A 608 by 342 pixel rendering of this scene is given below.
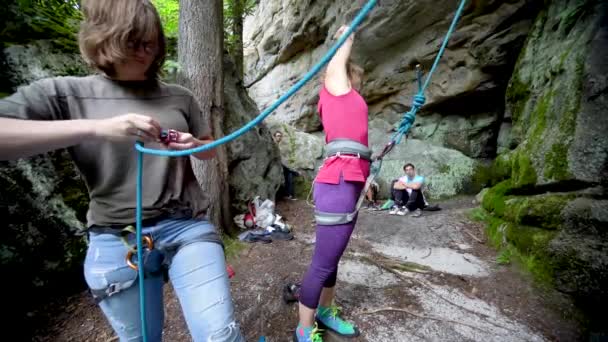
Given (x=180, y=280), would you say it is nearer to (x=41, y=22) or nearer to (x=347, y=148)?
(x=347, y=148)

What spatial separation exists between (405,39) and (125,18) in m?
9.22

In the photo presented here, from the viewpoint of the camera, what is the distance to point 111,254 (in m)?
1.09

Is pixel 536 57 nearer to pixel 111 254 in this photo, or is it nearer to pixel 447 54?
pixel 447 54

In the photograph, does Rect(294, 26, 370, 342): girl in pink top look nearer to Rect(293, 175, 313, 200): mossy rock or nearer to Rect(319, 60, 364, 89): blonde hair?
Rect(319, 60, 364, 89): blonde hair

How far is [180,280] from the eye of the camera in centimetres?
106

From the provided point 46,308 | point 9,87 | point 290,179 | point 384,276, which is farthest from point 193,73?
point 290,179

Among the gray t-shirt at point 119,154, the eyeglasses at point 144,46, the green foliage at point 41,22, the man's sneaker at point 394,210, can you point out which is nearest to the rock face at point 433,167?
the man's sneaker at point 394,210

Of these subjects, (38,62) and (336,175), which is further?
(38,62)

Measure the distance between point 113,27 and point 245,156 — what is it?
407 cm

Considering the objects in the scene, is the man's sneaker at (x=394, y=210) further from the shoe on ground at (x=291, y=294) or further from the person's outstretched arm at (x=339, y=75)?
the person's outstretched arm at (x=339, y=75)

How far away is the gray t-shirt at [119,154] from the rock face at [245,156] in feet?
11.0

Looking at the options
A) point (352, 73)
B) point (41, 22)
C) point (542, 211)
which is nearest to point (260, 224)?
point (352, 73)

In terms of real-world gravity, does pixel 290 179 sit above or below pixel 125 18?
below

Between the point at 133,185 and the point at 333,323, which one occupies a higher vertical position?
the point at 133,185
